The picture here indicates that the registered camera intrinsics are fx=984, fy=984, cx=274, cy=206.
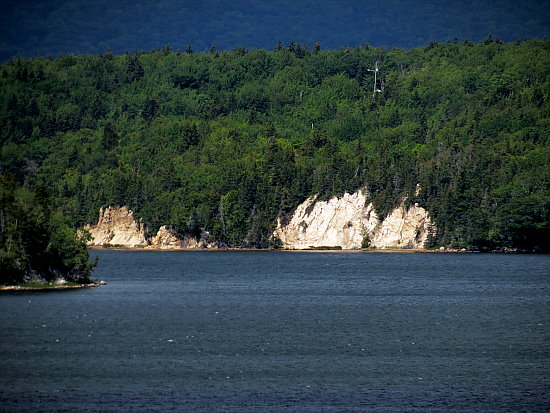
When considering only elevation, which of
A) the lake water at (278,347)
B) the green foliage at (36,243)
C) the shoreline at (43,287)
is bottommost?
the lake water at (278,347)

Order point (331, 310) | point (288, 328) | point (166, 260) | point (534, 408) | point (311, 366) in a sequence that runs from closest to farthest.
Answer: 1. point (534, 408)
2. point (311, 366)
3. point (288, 328)
4. point (331, 310)
5. point (166, 260)

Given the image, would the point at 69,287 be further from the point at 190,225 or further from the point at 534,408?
the point at 190,225

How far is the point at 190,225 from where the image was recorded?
652 feet

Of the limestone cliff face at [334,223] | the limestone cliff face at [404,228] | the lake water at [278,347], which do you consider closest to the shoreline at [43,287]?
the lake water at [278,347]

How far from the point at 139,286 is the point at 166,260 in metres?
57.4

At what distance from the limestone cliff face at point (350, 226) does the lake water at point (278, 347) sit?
7538 centimetres

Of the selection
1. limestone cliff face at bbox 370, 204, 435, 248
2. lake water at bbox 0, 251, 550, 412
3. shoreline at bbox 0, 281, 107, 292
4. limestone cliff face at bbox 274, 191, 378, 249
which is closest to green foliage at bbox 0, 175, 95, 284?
shoreline at bbox 0, 281, 107, 292

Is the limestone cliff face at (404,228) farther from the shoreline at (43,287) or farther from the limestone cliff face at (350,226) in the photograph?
the shoreline at (43,287)

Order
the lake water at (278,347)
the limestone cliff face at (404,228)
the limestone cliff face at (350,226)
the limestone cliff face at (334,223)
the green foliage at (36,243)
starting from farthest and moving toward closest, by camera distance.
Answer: the limestone cliff face at (334,223)
the limestone cliff face at (350,226)
the limestone cliff face at (404,228)
the green foliage at (36,243)
the lake water at (278,347)

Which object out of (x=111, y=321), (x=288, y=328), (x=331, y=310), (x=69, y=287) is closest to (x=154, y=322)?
(x=111, y=321)

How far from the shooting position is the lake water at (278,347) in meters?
46.5

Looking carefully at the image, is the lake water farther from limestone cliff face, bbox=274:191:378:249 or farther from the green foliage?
limestone cliff face, bbox=274:191:378:249

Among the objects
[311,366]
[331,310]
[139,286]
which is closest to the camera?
[311,366]

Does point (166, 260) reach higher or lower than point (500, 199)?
lower
